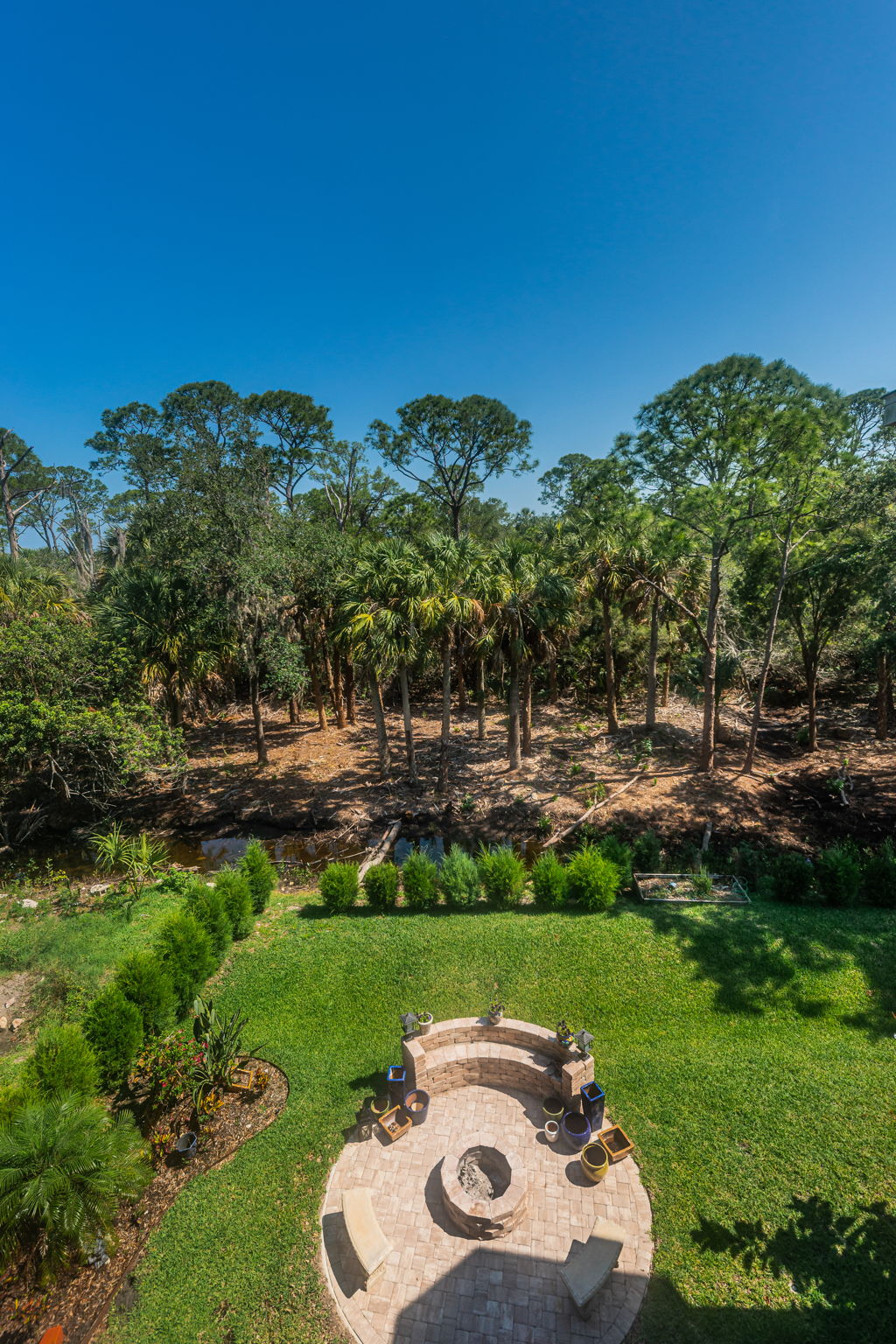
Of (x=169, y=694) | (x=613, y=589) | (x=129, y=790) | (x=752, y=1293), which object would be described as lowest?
(x=752, y=1293)

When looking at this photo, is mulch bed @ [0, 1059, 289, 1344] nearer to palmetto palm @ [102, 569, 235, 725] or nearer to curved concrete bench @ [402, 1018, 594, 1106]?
curved concrete bench @ [402, 1018, 594, 1106]

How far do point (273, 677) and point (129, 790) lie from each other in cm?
629

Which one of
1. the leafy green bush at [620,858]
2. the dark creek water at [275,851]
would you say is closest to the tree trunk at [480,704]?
the dark creek water at [275,851]

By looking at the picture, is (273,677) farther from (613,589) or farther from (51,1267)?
(51,1267)

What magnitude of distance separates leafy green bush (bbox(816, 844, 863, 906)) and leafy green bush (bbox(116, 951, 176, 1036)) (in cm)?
1208

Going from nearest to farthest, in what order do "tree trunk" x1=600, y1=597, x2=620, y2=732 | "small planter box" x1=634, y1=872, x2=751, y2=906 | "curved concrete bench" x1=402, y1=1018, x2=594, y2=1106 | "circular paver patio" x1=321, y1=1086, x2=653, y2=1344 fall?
"circular paver patio" x1=321, y1=1086, x2=653, y2=1344
"curved concrete bench" x1=402, y1=1018, x2=594, y2=1106
"small planter box" x1=634, y1=872, x2=751, y2=906
"tree trunk" x1=600, y1=597, x2=620, y2=732

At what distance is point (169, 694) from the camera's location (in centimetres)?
1966

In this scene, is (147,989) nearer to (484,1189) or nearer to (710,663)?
(484,1189)

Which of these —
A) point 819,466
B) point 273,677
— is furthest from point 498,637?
point 819,466

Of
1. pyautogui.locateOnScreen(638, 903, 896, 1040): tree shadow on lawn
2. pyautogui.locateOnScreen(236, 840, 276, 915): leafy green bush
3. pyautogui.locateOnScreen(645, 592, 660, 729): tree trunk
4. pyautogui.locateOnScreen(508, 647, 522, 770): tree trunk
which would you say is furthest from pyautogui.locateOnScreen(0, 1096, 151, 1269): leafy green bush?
pyautogui.locateOnScreen(645, 592, 660, 729): tree trunk

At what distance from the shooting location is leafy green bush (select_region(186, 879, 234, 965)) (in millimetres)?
9719

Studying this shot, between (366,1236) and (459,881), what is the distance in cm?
574

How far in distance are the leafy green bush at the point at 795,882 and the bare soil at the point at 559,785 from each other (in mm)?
3884

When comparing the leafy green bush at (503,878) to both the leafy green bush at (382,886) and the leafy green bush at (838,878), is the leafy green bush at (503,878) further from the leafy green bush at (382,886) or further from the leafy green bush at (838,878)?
the leafy green bush at (838,878)
